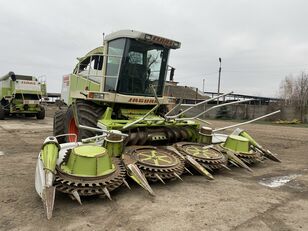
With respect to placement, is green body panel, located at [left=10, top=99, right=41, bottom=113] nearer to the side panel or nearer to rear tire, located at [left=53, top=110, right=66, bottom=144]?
the side panel

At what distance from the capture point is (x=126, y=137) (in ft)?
15.9

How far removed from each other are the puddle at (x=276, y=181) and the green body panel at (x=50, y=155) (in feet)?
9.87

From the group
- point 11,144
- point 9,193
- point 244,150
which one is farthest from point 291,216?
point 11,144

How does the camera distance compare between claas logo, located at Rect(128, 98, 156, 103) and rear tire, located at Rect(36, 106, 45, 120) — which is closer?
claas logo, located at Rect(128, 98, 156, 103)

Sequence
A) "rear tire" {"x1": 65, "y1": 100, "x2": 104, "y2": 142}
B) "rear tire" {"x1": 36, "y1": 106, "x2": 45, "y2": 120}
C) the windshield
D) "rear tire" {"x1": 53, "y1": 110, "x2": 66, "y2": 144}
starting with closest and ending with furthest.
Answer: "rear tire" {"x1": 65, "y1": 100, "x2": 104, "y2": 142}
the windshield
"rear tire" {"x1": 53, "y1": 110, "x2": 66, "y2": 144}
"rear tire" {"x1": 36, "y1": 106, "x2": 45, "y2": 120}

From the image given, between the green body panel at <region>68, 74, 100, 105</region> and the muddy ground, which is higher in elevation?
the green body panel at <region>68, 74, 100, 105</region>

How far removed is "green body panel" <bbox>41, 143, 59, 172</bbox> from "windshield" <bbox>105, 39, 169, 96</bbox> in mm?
2302

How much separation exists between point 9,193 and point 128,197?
5.01 ft

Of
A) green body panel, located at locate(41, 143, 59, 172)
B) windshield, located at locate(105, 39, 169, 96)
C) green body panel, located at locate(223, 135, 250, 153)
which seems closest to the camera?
green body panel, located at locate(41, 143, 59, 172)

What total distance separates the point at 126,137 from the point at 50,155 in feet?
4.53

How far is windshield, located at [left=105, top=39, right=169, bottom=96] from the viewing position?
595 centimetres

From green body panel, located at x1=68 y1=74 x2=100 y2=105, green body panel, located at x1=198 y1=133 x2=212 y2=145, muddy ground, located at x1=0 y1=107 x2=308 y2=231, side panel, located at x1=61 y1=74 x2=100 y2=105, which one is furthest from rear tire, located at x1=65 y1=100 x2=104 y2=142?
green body panel, located at x1=198 y1=133 x2=212 y2=145

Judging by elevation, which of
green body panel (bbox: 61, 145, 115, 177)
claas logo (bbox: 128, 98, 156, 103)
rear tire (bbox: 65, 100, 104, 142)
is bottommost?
green body panel (bbox: 61, 145, 115, 177)

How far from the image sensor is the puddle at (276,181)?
4.65m
